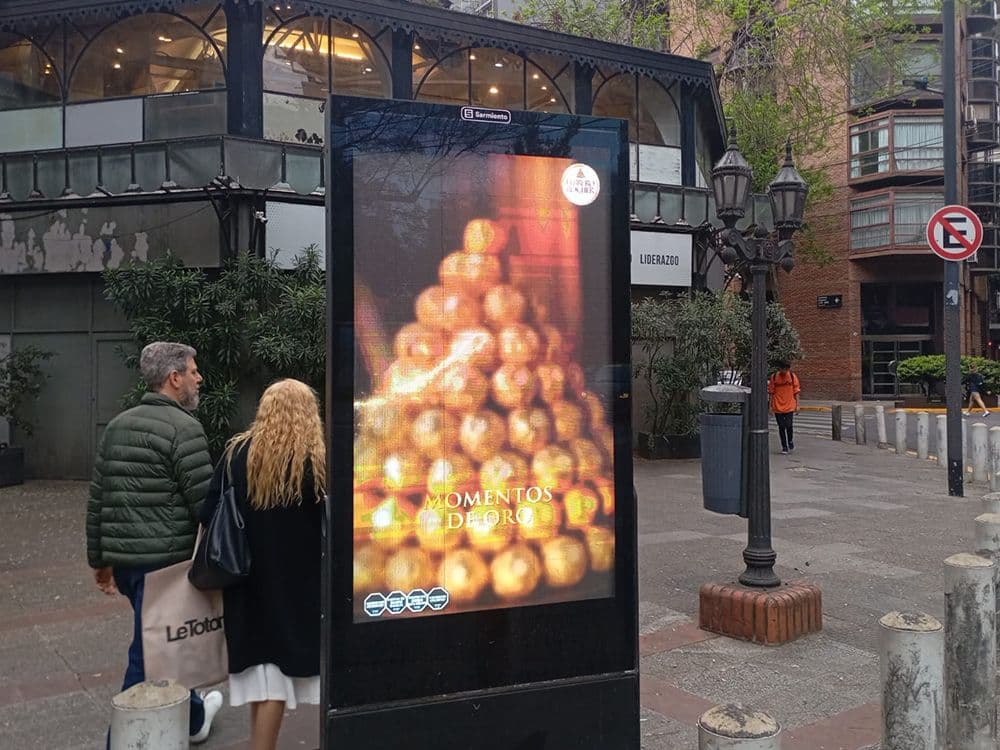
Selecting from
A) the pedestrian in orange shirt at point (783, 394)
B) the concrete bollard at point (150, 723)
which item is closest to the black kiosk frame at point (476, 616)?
the concrete bollard at point (150, 723)

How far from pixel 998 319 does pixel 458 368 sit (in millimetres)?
58910

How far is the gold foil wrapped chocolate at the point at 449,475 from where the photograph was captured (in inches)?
125

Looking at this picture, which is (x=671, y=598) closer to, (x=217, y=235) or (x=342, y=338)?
(x=342, y=338)

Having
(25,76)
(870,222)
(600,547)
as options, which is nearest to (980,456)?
(600,547)

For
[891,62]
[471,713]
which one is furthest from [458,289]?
[891,62]

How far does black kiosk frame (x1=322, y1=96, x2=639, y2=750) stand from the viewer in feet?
9.98

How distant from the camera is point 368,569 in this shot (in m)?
3.09

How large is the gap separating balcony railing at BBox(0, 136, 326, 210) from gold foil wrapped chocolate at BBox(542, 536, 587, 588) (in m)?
10.5

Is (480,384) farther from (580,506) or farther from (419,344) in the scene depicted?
(580,506)

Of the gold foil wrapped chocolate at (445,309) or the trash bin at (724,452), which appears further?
the trash bin at (724,452)

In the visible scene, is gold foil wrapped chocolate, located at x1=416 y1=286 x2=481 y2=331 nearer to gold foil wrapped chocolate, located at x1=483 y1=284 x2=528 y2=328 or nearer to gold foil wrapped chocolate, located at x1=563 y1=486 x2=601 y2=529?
gold foil wrapped chocolate, located at x1=483 y1=284 x2=528 y2=328

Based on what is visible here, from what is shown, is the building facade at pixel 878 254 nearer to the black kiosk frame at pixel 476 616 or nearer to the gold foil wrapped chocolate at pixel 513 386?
the black kiosk frame at pixel 476 616

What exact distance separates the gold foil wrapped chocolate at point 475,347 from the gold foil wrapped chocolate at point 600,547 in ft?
2.71

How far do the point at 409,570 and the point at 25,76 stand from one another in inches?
585
